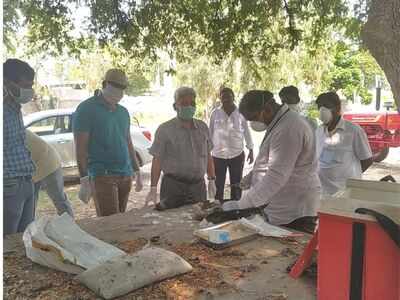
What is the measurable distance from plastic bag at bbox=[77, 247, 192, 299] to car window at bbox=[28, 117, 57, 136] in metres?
5.99

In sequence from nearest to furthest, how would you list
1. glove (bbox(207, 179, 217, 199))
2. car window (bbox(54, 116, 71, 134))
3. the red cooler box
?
the red cooler box → glove (bbox(207, 179, 217, 199)) → car window (bbox(54, 116, 71, 134))

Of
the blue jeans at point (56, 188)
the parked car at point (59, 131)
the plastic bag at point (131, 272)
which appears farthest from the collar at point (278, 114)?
the parked car at point (59, 131)

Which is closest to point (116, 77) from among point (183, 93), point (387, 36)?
point (183, 93)

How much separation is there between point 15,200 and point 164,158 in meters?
1.14

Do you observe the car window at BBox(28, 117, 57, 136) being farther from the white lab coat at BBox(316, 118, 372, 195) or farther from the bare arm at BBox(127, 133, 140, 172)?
the white lab coat at BBox(316, 118, 372, 195)

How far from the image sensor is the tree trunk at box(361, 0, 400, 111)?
7.99 feet

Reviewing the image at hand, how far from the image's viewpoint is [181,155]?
327 cm

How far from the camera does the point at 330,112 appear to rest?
354 centimetres

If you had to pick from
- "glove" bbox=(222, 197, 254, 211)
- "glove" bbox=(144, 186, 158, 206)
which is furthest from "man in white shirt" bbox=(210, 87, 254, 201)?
"glove" bbox=(222, 197, 254, 211)

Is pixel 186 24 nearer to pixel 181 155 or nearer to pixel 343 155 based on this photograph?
pixel 181 155

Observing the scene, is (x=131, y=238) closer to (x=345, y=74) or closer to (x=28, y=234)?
(x=28, y=234)

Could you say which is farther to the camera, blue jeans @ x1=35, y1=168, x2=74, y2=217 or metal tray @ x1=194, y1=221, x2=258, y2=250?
blue jeans @ x1=35, y1=168, x2=74, y2=217

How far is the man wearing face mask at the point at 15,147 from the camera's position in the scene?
2488mm

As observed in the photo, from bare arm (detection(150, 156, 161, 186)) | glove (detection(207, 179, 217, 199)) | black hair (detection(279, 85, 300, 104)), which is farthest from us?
black hair (detection(279, 85, 300, 104))
